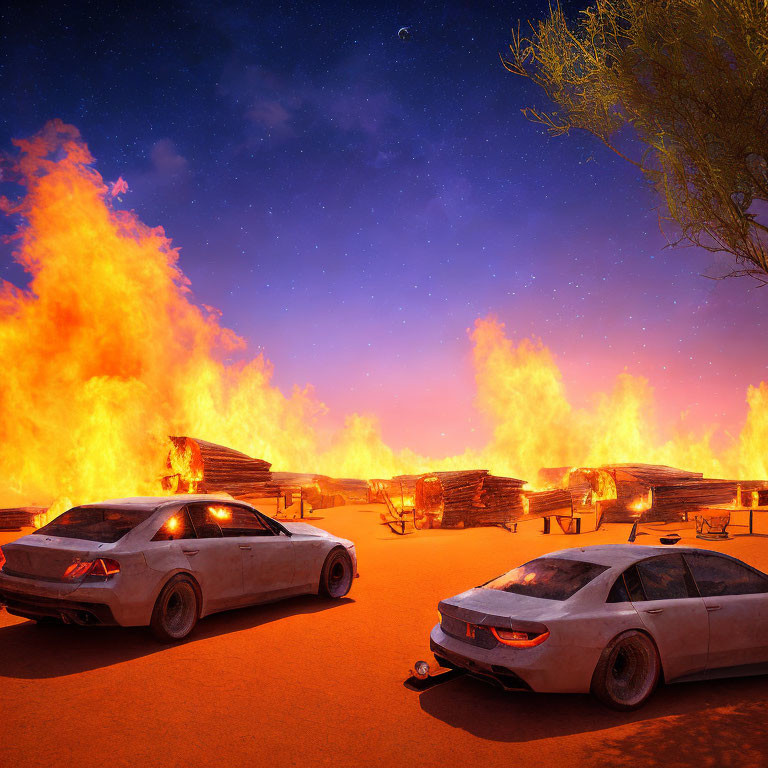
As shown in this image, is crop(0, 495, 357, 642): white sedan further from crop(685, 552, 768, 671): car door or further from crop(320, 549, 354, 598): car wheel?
crop(685, 552, 768, 671): car door

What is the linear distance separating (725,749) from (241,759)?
3352 millimetres

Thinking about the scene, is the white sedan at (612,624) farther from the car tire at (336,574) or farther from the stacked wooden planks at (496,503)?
the stacked wooden planks at (496,503)

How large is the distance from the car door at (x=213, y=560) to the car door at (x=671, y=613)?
463 centimetres

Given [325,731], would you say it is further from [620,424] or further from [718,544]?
[620,424]

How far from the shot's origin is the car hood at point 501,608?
4.90 metres

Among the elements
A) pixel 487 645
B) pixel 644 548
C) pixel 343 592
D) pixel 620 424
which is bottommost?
pixel 343 592

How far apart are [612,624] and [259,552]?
4637 millimetres

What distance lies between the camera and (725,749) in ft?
13.8

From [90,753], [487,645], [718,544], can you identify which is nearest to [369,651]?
[487,645]

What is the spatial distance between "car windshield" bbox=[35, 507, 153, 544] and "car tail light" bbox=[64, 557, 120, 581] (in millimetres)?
347

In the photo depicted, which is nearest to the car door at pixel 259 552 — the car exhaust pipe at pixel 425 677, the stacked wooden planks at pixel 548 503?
the car exhaust pipe at pixel 425 677

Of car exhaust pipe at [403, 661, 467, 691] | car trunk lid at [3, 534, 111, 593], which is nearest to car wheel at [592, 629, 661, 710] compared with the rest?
car exhaust pipe at [403, 661, 467, 691]

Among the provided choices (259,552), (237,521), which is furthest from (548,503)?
(259,552)

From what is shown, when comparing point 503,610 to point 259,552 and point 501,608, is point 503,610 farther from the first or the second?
point 259,552
